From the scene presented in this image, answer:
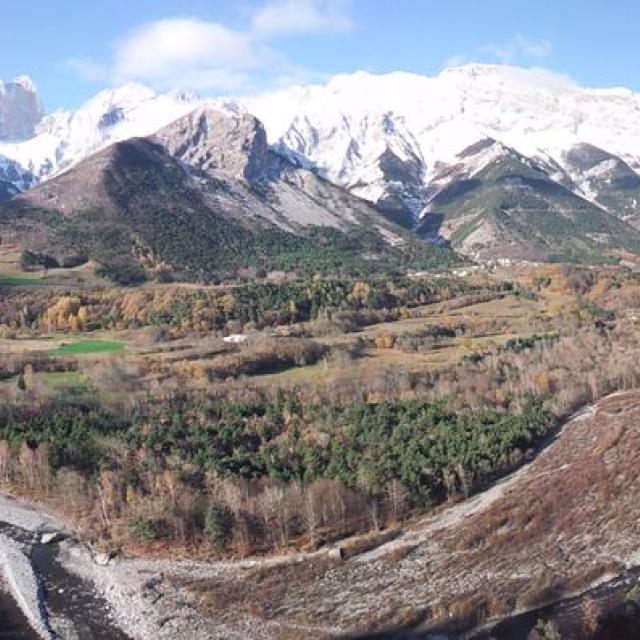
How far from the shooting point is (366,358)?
107 metres

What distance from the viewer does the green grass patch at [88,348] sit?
111m

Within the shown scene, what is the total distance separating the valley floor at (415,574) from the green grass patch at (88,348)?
157ft

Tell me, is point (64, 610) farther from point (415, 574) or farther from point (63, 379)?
point (63, 379)

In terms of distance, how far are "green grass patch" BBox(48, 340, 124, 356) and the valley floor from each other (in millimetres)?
47824

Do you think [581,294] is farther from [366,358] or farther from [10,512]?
[10,512]

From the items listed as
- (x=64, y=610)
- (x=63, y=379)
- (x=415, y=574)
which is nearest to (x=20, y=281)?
(x=63, y=379)

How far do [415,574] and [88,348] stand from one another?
7278 cm

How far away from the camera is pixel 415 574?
173 ft

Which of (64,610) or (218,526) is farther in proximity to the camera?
(218,526)

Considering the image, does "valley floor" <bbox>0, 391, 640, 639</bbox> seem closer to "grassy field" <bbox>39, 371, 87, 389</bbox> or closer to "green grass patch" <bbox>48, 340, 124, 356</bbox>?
"grassy field" <bbox>39, 371, 87, 389</bbox>

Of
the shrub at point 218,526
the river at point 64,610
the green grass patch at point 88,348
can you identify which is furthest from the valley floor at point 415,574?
the green grass patch at point 88,348

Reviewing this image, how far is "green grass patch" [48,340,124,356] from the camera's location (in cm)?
11125

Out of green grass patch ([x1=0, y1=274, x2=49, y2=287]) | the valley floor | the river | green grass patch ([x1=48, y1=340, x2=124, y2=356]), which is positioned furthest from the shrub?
green grass patch ([x1=0, y1=274, x2=49, y2=287])

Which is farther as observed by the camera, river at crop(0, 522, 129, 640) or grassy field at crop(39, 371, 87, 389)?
grassy field at crop(39, 371, 87, 389)
